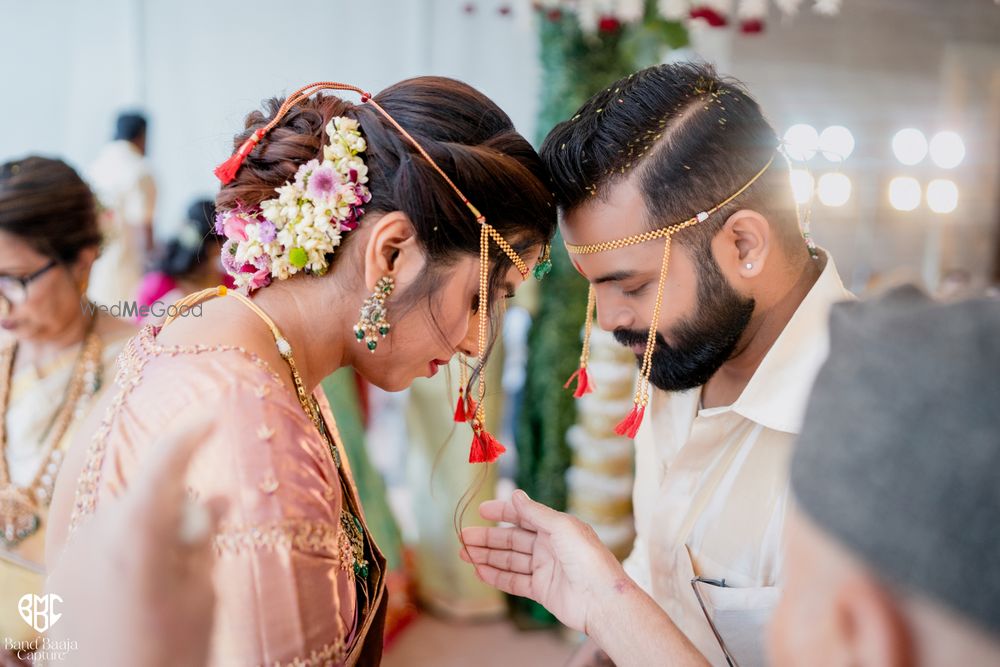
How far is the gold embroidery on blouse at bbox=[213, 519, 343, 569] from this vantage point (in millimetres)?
924

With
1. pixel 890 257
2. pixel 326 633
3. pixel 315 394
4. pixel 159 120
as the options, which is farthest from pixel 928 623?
pixel 890 257

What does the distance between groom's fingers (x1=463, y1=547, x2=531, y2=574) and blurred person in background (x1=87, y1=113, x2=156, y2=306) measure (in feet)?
11.0

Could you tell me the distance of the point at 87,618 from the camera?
0.95 m

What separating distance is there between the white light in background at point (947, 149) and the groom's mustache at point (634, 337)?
5258mm

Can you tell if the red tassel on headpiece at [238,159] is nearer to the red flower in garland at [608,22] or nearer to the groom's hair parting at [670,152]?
the groom's hair parting at [670,152]

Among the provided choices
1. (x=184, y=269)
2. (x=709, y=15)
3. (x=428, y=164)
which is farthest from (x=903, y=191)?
(x=428, y=164)

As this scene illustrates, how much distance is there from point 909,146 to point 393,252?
5.64 meters

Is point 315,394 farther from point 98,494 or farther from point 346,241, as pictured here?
point 98,494

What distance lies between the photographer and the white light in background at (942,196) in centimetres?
587

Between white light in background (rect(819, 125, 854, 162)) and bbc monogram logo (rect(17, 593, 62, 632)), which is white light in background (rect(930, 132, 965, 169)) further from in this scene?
bbc monogram logo (rect(17, 593, 62, 632))

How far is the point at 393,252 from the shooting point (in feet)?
3.89

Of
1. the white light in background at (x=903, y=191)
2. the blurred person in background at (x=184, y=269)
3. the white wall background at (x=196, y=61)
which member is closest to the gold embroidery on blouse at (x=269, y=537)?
the blurred person in background at (x=184, y=269)

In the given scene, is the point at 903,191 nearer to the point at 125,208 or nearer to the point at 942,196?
the point at 942,196

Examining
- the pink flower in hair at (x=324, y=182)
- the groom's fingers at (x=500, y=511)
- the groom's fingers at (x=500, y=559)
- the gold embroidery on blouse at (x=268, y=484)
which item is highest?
the pink flower in hair at (x=324, y=182)
